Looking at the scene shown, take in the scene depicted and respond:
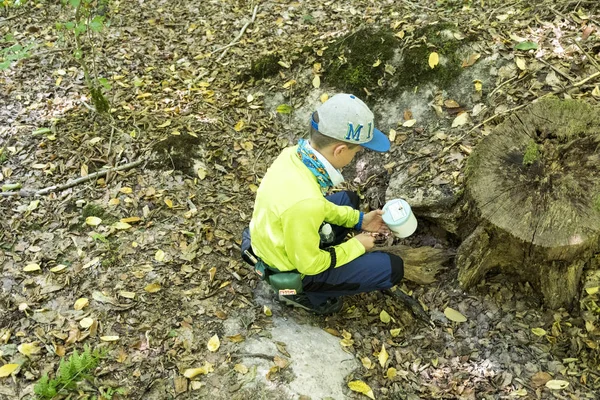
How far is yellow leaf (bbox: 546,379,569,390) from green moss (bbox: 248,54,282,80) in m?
4.08

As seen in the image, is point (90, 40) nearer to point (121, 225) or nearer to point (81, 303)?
point (121, 225)

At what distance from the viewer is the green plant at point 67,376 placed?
270 centimetres

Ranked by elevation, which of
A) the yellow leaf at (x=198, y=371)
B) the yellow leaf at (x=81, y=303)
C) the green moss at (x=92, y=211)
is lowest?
the yellow leaf at (x=198, y=371)

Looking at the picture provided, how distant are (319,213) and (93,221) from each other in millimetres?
2214

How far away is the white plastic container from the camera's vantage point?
10.5ft

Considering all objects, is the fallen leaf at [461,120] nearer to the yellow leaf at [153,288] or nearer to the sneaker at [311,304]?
the sneaker at [311,304]

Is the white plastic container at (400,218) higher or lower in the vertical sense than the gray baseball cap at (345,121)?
lower

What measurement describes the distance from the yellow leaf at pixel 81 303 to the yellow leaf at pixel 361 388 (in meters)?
1.92

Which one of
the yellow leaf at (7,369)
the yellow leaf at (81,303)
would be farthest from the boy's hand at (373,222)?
the yellow leaf at (7,369)

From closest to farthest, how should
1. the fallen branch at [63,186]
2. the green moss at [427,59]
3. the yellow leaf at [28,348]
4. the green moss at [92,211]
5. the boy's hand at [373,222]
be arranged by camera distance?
1. the yellow leaf at [28,348]
2. the boy's hand at [373,222]
3. the green moss at [92,211]
4. the fallen branch at [63,186]
5. the green moss at [427,59]

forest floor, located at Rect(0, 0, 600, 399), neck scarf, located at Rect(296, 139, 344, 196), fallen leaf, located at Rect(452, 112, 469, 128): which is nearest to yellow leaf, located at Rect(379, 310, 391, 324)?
forest floor, located at Rect(0, 0, 600, 399)

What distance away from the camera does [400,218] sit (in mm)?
3191

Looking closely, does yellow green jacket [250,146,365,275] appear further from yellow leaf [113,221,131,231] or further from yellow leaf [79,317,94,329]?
yellow leaf [113,221,131,231]

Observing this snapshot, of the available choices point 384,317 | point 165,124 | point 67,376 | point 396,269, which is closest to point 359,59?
point 165,124
